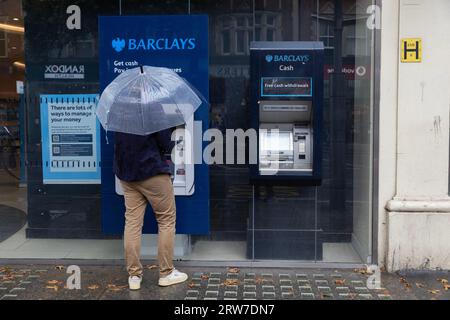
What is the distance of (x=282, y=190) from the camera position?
5.08m

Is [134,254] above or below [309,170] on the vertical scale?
below

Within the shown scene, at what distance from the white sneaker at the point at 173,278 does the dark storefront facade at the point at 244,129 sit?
58 cm

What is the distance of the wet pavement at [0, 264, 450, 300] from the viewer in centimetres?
440

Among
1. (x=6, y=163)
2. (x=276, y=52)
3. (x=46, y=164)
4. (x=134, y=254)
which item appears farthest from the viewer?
(x=6, y=163)

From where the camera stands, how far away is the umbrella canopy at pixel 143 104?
13.7 feet

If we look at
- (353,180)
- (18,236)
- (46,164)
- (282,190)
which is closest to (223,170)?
(282,190)

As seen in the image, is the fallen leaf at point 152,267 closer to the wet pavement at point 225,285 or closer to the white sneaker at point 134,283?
the wet pavement at point 225,285

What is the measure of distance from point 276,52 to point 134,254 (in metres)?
2.18

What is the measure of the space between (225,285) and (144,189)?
1.12 meters

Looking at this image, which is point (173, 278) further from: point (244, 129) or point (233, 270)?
Answer: point (244, 129)

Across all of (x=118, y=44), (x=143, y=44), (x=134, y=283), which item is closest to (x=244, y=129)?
(x=143, y=44)

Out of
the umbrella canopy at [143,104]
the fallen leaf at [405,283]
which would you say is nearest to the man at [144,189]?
the umbrella canopy at [143,104]

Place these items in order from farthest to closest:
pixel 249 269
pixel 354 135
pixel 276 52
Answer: pixel 354 135
pixel 249 269
pixel 276 52

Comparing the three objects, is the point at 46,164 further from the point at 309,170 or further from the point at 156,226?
the point at 309,170
